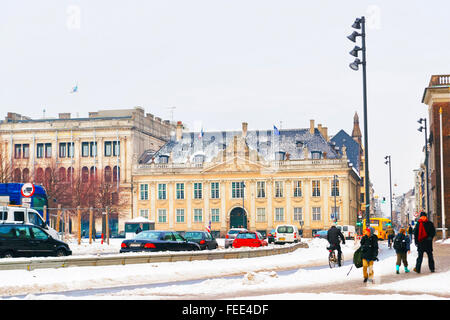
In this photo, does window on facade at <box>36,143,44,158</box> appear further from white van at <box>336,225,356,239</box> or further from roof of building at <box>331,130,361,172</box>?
roof of building at <box>331,130,361,172</box>

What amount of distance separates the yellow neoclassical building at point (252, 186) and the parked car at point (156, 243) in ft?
223

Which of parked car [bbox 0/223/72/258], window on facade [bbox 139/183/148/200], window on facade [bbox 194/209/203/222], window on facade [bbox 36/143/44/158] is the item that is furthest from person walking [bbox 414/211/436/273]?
window on facade [bbox 36/143/44/158]

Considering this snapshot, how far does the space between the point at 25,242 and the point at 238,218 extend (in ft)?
261

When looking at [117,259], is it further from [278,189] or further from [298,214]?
[278,189]

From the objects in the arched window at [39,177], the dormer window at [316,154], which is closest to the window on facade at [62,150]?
the arched window at [39,177]

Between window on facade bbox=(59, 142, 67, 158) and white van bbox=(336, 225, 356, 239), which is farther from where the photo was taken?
window on facade bbox=(59, 142, 67, 158)

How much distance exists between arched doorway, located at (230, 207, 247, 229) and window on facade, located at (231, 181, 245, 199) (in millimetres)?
1740

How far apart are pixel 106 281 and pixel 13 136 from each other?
95817mm

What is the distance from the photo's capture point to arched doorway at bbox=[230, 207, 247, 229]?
10662 cm

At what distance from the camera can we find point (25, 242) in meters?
28.1

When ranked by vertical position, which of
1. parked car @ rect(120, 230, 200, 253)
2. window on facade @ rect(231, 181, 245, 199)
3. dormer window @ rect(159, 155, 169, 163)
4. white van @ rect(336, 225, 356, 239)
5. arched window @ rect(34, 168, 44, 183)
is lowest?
white van @ rect(336, 225, 356, 239)

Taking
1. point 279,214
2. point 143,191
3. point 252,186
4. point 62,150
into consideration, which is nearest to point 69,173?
point 62,150

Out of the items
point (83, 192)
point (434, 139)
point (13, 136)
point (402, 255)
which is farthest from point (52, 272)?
point (13, 136)
